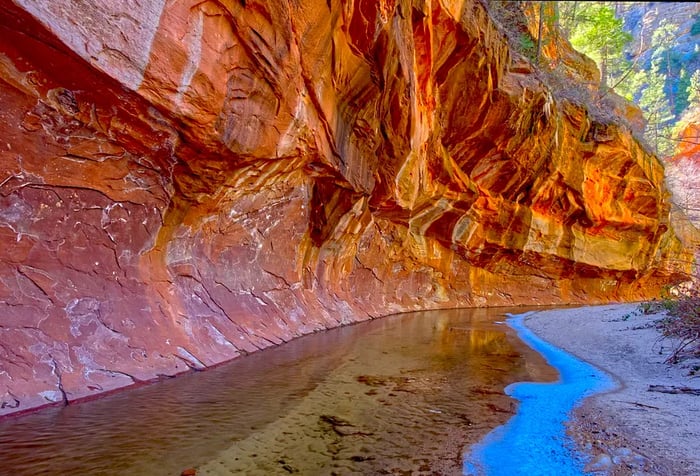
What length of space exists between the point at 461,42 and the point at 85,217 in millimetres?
10771

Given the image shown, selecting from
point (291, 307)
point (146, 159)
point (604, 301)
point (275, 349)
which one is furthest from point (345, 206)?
point (604, 301)

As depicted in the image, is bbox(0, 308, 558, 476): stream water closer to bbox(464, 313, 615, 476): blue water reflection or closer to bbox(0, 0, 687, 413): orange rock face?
bbox(464, 313, 615, 476): blue water reflection

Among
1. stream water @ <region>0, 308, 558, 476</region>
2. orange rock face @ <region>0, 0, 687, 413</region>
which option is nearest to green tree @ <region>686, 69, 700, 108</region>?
orange rock face @ <region>0, 0, 687, 413</region>

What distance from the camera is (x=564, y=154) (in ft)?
64.0

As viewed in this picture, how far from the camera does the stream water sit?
3.37m

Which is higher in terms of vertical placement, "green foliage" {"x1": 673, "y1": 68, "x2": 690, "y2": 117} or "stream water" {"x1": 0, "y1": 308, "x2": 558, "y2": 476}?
"green foliage" {"x1": 673, "y1": 68, "x2": 690, "y2": 117}

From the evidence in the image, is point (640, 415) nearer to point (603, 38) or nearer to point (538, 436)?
point (538, 436)

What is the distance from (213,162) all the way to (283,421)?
12.5 feet

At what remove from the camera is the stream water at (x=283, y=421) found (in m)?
3.37

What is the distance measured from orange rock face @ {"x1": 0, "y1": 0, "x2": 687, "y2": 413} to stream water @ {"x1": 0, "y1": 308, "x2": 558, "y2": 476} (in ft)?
2.31

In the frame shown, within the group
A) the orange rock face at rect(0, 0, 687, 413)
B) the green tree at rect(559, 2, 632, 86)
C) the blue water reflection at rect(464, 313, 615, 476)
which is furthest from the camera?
the green tree at rect(559, 2, 632, 86)

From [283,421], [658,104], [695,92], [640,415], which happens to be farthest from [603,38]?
[283,421]

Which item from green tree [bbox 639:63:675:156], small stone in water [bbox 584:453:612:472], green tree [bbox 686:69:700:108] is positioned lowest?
small stone in water [bbox 584:453:612:472]

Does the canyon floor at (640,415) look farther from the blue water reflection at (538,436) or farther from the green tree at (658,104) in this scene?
the green tree at (658,104)
